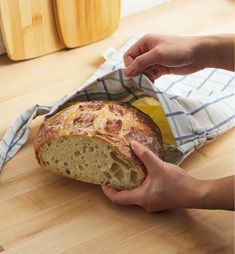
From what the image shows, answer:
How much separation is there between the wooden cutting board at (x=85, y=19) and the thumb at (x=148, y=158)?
0.67 meters

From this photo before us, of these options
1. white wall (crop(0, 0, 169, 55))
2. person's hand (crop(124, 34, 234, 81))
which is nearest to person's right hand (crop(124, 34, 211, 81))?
person's hand (crop(124, 34, 234, 81))

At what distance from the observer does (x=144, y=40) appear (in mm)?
1229

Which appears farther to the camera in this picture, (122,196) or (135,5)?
(135,5)

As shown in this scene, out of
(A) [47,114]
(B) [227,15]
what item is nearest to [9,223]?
(A) [47,114]

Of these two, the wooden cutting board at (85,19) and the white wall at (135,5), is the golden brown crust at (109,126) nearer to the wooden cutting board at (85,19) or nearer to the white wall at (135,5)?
the wooden cutting board at (85,19)

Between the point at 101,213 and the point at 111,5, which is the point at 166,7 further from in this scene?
the point at 101,213

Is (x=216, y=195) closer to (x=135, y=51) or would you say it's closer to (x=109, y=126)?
(x=109, y=126)

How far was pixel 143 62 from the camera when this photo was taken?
1.17m

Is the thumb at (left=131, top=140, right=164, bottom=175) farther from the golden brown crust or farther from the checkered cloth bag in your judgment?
the checkered cloth bag

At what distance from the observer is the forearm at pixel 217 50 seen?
114 cm

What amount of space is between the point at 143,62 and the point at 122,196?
27 cm

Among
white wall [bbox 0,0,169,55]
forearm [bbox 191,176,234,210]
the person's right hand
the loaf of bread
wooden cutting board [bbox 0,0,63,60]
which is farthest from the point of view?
white wall [bbox 0,0,169,55]

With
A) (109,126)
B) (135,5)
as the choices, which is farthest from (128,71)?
(135,5)

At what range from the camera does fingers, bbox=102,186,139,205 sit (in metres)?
1.05
